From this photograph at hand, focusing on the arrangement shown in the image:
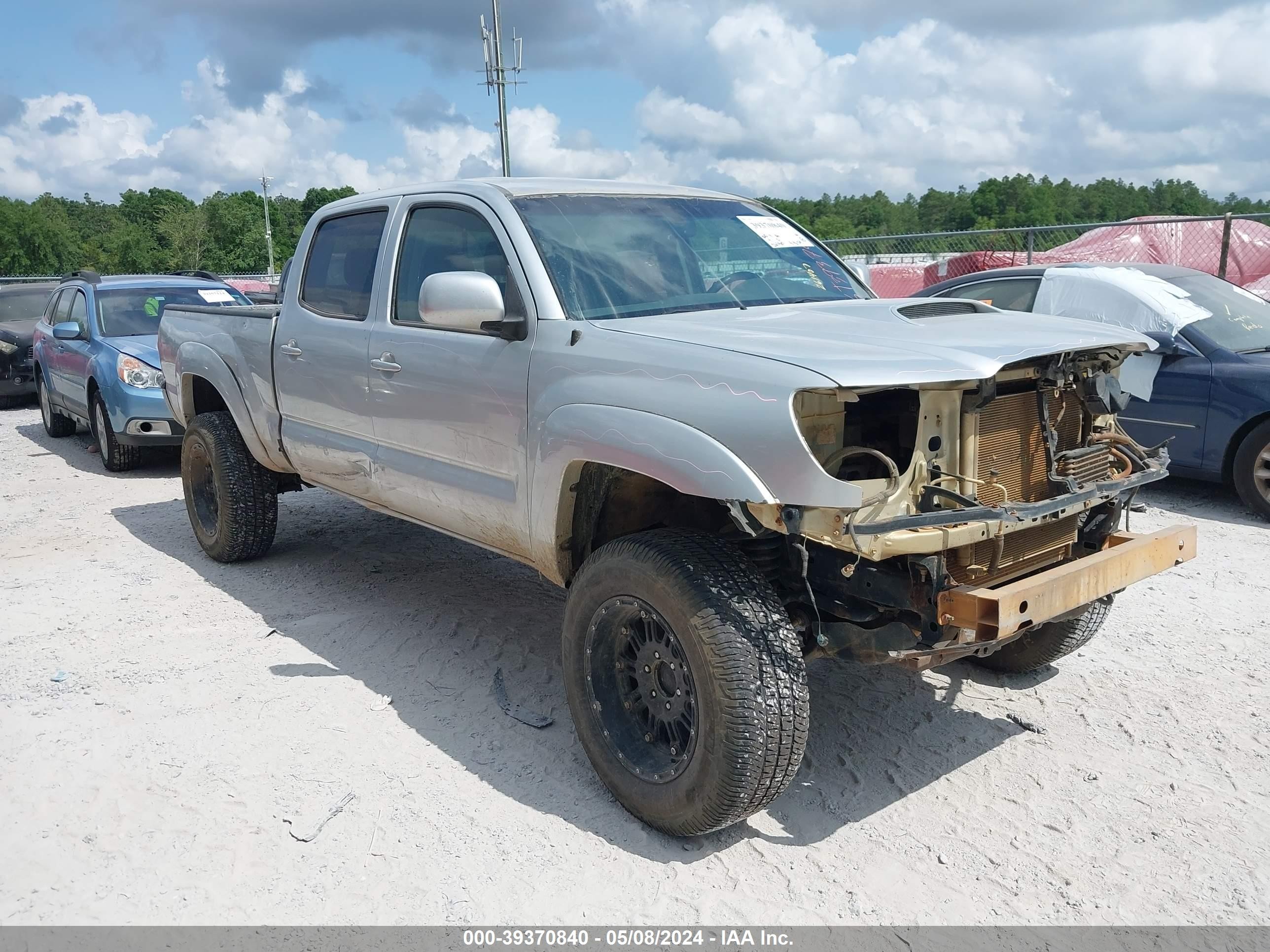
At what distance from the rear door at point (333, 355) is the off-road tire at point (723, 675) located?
2.01 m

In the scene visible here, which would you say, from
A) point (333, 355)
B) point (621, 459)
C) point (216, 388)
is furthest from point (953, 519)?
point (216, 388)

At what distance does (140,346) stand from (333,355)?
586cm

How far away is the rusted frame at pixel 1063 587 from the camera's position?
302 cm

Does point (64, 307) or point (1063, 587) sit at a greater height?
point (64, 307)

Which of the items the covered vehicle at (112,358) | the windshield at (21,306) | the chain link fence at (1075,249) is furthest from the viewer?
the windshield at (21,306)

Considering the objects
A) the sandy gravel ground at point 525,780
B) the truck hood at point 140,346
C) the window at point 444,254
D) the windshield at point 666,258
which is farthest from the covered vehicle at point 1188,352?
the truck hood at point 140,346

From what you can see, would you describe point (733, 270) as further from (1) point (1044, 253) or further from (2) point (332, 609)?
(1) point (1044, 253)

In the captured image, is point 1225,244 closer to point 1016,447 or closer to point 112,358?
point 1016,447

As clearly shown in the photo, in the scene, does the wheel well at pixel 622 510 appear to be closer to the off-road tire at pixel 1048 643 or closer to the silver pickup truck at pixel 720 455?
the silver pickup truck at pixel 720 455

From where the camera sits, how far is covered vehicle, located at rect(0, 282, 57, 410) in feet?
47.2

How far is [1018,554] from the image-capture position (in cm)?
342
